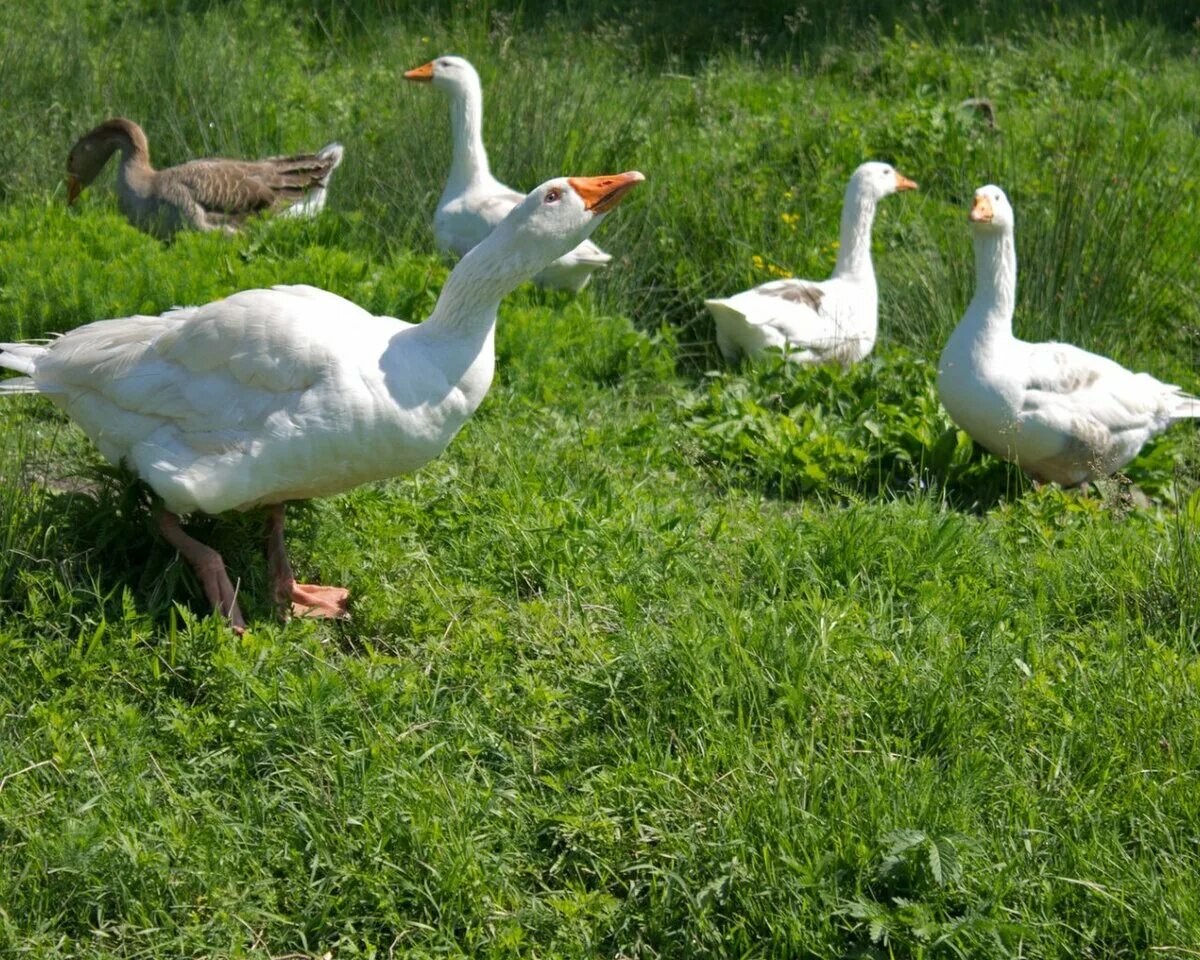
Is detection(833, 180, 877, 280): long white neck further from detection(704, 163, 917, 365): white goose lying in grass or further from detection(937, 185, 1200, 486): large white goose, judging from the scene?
detection(937, 185, 1200, 486): large white goose

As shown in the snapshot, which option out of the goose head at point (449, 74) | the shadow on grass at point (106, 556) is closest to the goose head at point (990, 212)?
the goose head at point (449, 74)

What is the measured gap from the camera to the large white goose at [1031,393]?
21.1 feet

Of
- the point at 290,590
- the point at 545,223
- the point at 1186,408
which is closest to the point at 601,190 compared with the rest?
the point at 545,223

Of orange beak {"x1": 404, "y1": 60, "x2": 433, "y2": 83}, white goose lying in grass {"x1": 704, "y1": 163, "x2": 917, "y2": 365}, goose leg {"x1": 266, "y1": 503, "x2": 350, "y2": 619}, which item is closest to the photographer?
goose leg {"x1": 266, "y1": 503, "x2": 350, "y2": 619}

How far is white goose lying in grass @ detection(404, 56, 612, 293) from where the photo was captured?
795cm

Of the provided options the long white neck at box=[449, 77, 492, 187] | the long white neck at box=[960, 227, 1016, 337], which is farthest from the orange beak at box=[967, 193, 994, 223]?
the long white neck at box=[449, 77, 492, 187]

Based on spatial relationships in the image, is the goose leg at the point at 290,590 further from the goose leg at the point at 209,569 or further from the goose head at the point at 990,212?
the goose head at the point at 990,212

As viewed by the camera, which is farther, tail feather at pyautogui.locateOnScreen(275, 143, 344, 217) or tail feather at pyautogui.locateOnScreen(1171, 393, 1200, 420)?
tail feather at pyautogui.locateOnScreen(275, 143, 344, 217)

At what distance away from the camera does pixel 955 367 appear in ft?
21.3

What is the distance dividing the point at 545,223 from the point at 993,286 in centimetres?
304

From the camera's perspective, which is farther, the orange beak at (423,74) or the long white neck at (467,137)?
the orange beak at (423,74)

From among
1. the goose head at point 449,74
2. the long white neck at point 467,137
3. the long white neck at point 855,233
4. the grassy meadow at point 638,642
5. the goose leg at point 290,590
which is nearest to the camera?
the grassy meadow at point 638,642

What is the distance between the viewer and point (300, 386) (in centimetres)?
439

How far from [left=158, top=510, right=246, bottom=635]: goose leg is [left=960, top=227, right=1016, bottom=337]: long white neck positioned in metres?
3.70
